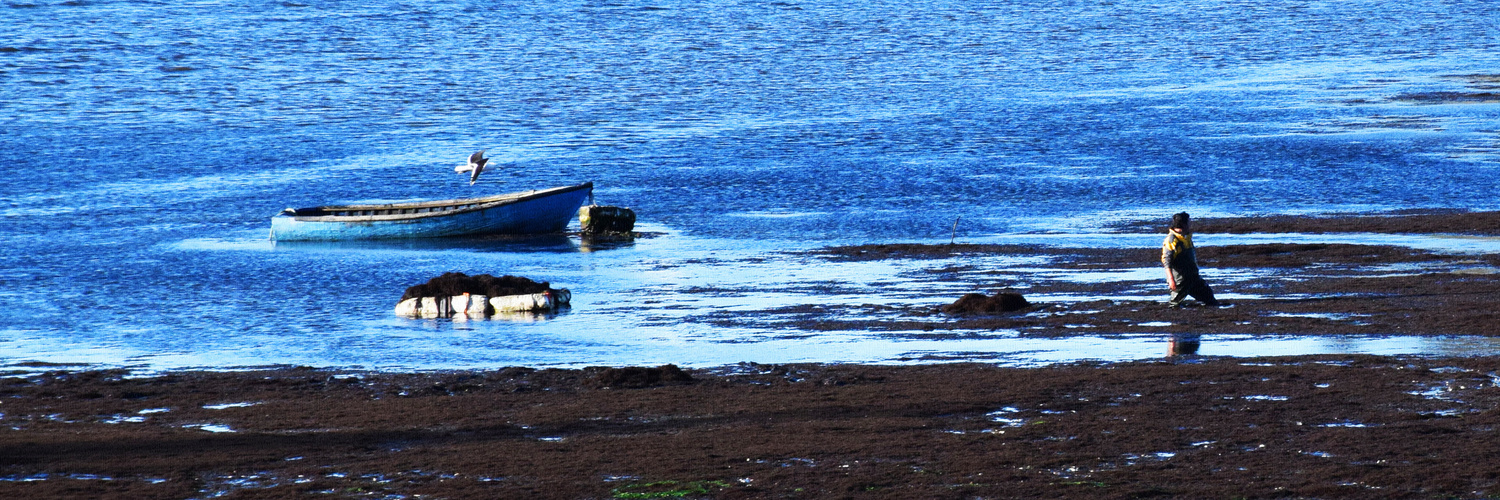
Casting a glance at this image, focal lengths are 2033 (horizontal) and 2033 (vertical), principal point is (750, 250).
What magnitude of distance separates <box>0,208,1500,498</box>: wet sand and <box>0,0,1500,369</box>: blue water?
194cm

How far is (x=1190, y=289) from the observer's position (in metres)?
21.9

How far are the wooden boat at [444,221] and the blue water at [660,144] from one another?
1.26m

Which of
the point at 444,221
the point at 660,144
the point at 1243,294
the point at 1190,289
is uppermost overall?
the point at 1190,289

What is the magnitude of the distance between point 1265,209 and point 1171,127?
2128 cm

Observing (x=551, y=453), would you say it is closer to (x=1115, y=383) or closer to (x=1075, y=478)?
(x=1075, y=478)

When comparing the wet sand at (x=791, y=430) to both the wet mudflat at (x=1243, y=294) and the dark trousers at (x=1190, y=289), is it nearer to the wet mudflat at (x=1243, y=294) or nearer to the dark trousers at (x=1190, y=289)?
the wet mudflat at (x=1243, y=294)

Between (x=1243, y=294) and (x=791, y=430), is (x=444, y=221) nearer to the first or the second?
(x=1243, y=294)

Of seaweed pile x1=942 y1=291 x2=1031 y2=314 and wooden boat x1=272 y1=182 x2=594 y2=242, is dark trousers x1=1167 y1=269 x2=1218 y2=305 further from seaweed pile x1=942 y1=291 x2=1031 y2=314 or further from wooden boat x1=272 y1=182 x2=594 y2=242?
wooden boat x1=272 y1=182 x2=594 y2=242

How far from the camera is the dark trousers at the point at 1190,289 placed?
71.7ft

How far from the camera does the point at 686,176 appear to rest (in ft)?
168

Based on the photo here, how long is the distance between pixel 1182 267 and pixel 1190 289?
0.33 metres

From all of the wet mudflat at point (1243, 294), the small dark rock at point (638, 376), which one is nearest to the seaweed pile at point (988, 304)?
the wet mudflat at point (1243, 294)

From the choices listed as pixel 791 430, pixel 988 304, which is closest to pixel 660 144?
pixel 988 304

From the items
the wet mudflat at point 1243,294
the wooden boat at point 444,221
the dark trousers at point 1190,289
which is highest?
the dark trousers at point 1190,289
